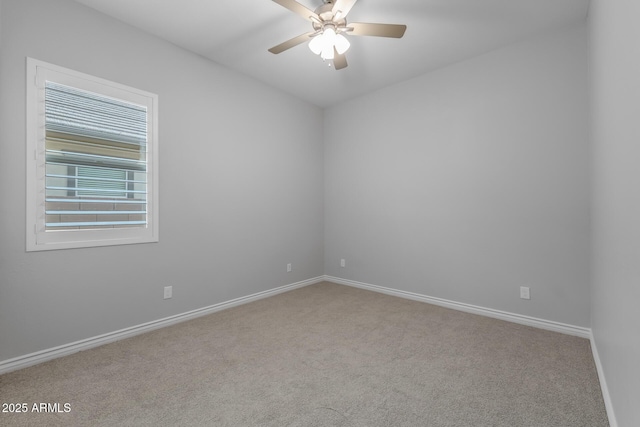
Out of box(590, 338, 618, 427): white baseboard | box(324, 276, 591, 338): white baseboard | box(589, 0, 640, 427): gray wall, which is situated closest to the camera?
box(589, 0, 640, 427): gray wall

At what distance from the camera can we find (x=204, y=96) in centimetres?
323

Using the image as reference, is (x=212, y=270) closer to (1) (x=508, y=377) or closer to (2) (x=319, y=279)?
(2) (x=319, y=279)

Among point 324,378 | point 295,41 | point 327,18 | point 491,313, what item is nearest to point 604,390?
point 491,313

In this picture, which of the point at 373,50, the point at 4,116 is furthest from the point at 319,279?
the point at 4,116

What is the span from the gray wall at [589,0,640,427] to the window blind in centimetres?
324

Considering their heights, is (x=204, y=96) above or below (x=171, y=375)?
above

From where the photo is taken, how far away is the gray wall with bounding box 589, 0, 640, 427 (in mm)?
1148

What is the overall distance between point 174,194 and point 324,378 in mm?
2180

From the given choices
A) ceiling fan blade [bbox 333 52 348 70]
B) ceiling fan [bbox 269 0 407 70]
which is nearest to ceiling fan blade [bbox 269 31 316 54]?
ceiling fan [bbox 269 0 407 70]

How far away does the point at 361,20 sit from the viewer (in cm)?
262

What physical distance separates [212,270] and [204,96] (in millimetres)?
1869

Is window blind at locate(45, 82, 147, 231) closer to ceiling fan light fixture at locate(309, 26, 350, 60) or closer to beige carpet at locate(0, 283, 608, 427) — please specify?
beige carpet at locate(0, 283, 608, 427)

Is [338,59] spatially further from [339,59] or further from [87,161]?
[87,161]

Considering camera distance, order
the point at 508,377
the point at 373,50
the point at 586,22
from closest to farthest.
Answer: the point at 508,377
the point at 586,22
the point at 373,50
